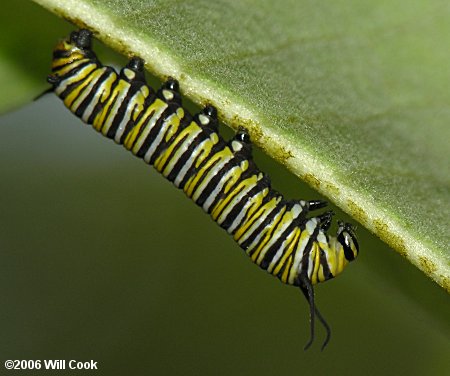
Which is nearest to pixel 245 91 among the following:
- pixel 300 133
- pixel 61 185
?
pixel 300 133

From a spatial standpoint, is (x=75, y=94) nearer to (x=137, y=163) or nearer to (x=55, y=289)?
(x=137, y=163)

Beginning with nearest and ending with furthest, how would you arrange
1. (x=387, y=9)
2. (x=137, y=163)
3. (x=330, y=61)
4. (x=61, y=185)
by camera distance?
(x=387, y=9)
(x=330, y=61)
(x=137, y=163)
(x=61, y=185)

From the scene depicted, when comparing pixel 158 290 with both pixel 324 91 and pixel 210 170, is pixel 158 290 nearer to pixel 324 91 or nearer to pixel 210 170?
pixel 210 170

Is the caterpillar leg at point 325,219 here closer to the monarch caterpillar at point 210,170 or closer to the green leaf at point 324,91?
Answer: the monarch caterpillar at point 210,170

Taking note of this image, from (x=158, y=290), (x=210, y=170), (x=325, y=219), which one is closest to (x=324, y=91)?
(x=210, y=170)

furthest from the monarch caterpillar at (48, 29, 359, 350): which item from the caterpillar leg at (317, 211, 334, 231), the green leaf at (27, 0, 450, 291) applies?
the green leaf at (27, 0, 450, 291)

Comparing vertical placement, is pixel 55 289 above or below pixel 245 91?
below

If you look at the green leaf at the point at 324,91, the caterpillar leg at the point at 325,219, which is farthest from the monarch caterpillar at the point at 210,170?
the green leaf at the point at 324,91
